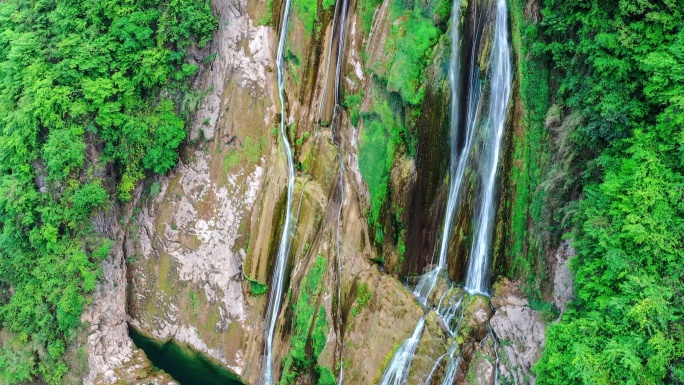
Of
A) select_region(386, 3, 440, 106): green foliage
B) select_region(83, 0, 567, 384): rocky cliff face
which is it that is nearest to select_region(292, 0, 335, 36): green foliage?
select_region(83, 0, 567, 384): rocky cliff face

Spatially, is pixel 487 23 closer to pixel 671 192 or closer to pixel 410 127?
pixel 410 127

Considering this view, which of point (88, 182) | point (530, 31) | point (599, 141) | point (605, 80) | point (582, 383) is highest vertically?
point (530, 31)

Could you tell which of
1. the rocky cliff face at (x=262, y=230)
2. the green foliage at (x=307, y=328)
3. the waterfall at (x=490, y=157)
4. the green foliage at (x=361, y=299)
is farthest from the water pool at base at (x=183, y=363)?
the waterfall at (x=490, y=157)

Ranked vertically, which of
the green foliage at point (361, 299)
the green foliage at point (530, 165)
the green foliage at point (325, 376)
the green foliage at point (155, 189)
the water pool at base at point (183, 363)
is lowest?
the water pool at base at point (183, 363)

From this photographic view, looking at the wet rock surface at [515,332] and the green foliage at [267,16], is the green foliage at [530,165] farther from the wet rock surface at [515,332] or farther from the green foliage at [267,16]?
the green foliage at [267,16]

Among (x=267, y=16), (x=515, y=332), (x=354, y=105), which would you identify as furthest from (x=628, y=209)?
(x=267, y=16)

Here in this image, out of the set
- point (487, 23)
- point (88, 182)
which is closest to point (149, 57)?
point (88, 182)
